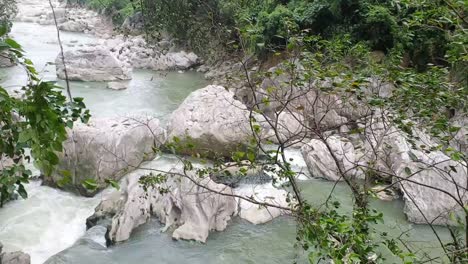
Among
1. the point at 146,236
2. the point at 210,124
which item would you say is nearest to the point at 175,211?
the point at 146,236

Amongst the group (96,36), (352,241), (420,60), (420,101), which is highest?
(420,101)

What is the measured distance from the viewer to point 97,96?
1176 centimetres

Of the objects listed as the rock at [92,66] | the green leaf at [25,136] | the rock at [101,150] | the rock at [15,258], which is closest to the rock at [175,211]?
the rock at [101,150]

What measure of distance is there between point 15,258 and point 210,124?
4337mm

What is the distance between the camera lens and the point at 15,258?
182 inches

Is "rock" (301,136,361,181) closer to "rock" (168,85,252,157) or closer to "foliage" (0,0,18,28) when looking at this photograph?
"rock" (168,85,252,157)

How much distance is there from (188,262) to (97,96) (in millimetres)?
7914

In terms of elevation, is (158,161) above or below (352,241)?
below

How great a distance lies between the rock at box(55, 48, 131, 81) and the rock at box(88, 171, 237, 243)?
27.7 ft

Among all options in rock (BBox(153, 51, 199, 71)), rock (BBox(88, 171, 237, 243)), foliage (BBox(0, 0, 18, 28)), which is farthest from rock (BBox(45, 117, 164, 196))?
rock (BBox(153, 51, 199, 71))

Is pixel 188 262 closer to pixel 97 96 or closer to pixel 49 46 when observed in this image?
pixel 97 96

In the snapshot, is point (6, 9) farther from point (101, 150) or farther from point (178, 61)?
point (101, 150)

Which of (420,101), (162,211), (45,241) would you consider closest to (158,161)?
(162,211)

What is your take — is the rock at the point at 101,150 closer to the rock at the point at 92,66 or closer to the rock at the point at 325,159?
the rock at the point at 325,159
